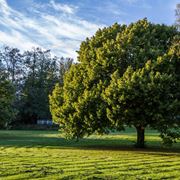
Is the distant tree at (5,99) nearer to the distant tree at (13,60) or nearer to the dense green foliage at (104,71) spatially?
the dense green foliage at (104,71)

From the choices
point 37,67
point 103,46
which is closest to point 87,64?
point 103,46

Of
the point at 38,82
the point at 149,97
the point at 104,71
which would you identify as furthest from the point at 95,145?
the point at 38,82

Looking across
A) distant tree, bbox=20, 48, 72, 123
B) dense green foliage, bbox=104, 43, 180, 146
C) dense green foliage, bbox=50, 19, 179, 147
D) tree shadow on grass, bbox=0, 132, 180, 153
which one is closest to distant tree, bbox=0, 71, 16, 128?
tree shadow on grass, bbox=0, 132, 180, 153

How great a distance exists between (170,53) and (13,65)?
8557cm

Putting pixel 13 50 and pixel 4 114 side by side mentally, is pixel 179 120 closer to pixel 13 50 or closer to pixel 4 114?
pixel 4 114

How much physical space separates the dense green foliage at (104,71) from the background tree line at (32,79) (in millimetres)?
45619

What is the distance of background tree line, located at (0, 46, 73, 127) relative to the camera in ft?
302

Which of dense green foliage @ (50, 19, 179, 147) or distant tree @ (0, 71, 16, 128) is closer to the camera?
dense green foliage @ (50, 19, 179, 147)

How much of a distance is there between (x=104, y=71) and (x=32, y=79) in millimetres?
72251

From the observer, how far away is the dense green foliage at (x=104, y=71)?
29.3m

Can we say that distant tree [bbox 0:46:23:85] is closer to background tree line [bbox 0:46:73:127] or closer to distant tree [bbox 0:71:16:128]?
background tree line [bbox 0:46:73:127]

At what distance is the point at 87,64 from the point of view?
110 ft

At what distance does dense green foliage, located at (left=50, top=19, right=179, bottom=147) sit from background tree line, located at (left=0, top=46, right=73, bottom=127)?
4562 cm

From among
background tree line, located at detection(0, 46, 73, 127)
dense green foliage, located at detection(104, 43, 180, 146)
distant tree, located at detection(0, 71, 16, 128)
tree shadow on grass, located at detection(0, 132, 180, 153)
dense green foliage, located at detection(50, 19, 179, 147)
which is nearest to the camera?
dense green foliage, located at detection(104, 43, 180, 146)
